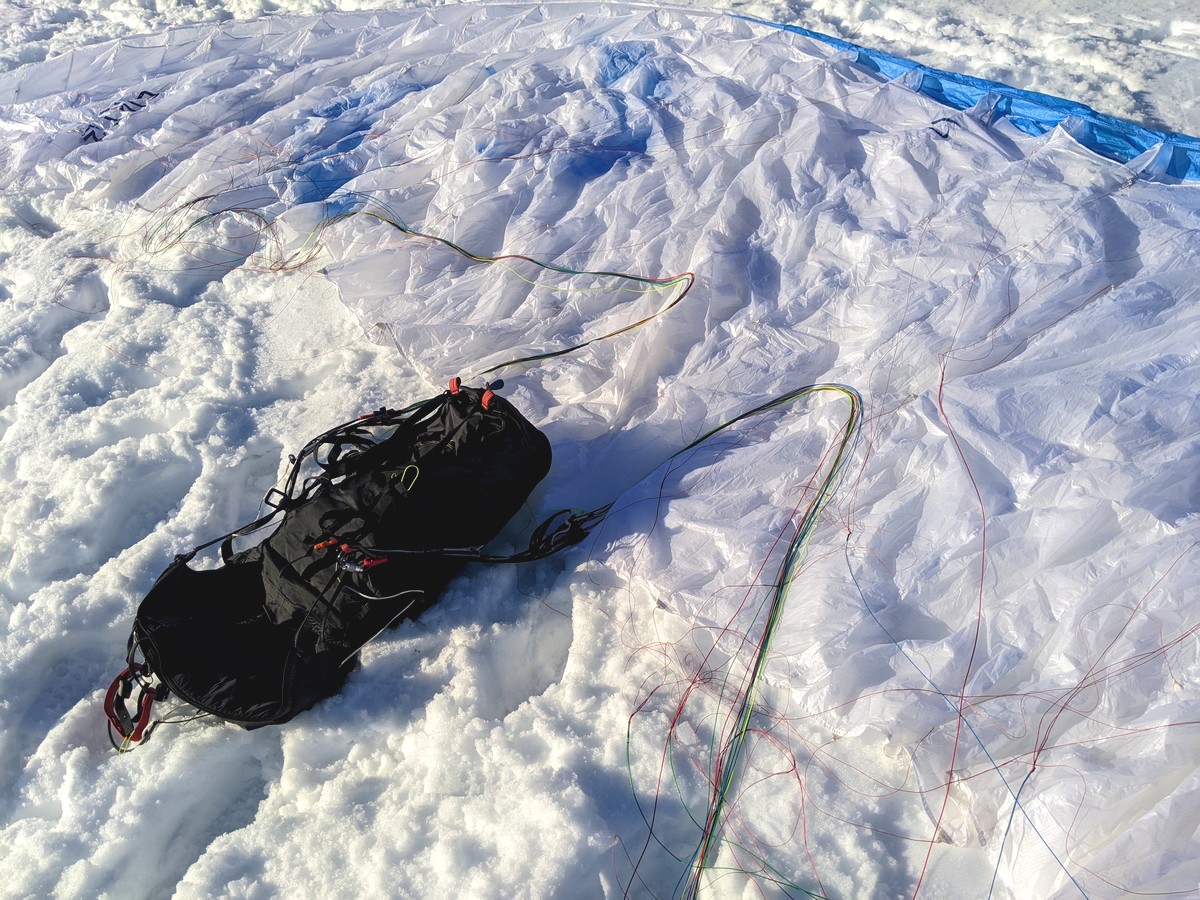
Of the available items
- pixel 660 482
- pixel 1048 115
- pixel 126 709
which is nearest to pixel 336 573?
pixel 126 709

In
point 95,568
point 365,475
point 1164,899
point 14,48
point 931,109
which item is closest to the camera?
point 1164,899

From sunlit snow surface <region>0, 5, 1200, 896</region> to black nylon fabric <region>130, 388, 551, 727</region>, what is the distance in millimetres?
88

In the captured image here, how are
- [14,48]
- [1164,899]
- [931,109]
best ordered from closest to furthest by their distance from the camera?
[1164,899], [931,109], [14,48]

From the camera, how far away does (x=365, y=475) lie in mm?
1776

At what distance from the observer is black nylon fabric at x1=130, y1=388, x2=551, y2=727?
1.64 metres

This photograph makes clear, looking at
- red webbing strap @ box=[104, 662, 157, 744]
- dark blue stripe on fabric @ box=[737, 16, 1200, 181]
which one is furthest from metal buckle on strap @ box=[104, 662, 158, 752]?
dark blue stripe on fabric @ box=[737, 16, 1200, 181]

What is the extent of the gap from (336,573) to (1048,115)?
2.63 m

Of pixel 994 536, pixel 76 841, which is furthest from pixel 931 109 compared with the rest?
pixel 76 841

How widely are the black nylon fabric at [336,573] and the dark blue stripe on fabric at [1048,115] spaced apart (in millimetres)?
2035

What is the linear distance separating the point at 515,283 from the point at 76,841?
1.75 m

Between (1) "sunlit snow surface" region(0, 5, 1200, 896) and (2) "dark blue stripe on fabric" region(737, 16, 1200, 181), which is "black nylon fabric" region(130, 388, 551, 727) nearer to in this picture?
(1) "sunlit snow surface" region(0, 5, 1200, 896)

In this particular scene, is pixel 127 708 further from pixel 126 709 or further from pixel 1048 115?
pixel 1048 115

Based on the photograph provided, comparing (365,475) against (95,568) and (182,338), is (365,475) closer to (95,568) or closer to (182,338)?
(95,568)

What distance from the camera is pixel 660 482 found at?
1918 mm
